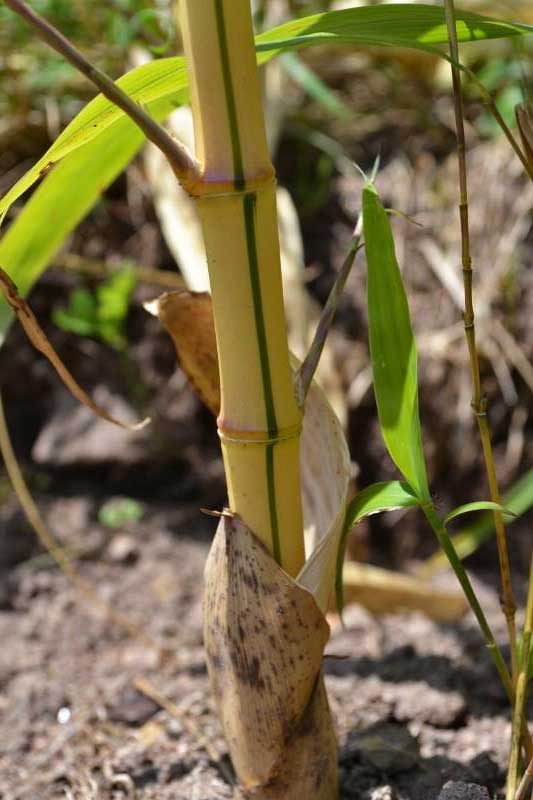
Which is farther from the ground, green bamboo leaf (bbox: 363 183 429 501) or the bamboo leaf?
the bamboo leaf

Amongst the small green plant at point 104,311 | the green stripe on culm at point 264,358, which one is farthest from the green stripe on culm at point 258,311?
the small green plant at point 104,311

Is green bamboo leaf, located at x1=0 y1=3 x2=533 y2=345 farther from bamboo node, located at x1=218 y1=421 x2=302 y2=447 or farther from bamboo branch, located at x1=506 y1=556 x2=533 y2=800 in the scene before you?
bamboo branch, located at x1=506 y1=556 x2=533 y2=800

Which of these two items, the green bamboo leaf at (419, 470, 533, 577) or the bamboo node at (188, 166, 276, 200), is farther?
the green bamboo leaf at (419, 470, 533, 577)

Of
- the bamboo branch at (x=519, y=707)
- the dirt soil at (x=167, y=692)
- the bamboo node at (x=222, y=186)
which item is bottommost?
the dirt soil at (x=167, y=692)

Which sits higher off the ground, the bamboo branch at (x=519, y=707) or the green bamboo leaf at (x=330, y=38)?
the green bamboo leaf at (x=330, y=38)

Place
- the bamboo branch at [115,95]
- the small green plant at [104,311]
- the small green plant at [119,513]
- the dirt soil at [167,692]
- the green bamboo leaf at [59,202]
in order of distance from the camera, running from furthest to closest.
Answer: the small green plant at [119,513] < the small green plant at [104,311] < the dirt soil at [167,692] < the green bamboo leaf at [59,202] < the bamboo branch at [115,95]

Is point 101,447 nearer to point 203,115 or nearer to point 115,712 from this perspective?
point 115,712

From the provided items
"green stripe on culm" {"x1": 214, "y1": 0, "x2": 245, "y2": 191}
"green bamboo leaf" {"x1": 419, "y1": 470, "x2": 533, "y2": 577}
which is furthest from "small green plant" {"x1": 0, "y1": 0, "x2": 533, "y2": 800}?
"green bamboo leaf" {"x1": 419, "y1": 470, "x2": 533, "y2": 577}

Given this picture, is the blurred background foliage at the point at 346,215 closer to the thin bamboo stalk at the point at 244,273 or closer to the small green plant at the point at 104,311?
the small green plant at the point at 104,311
